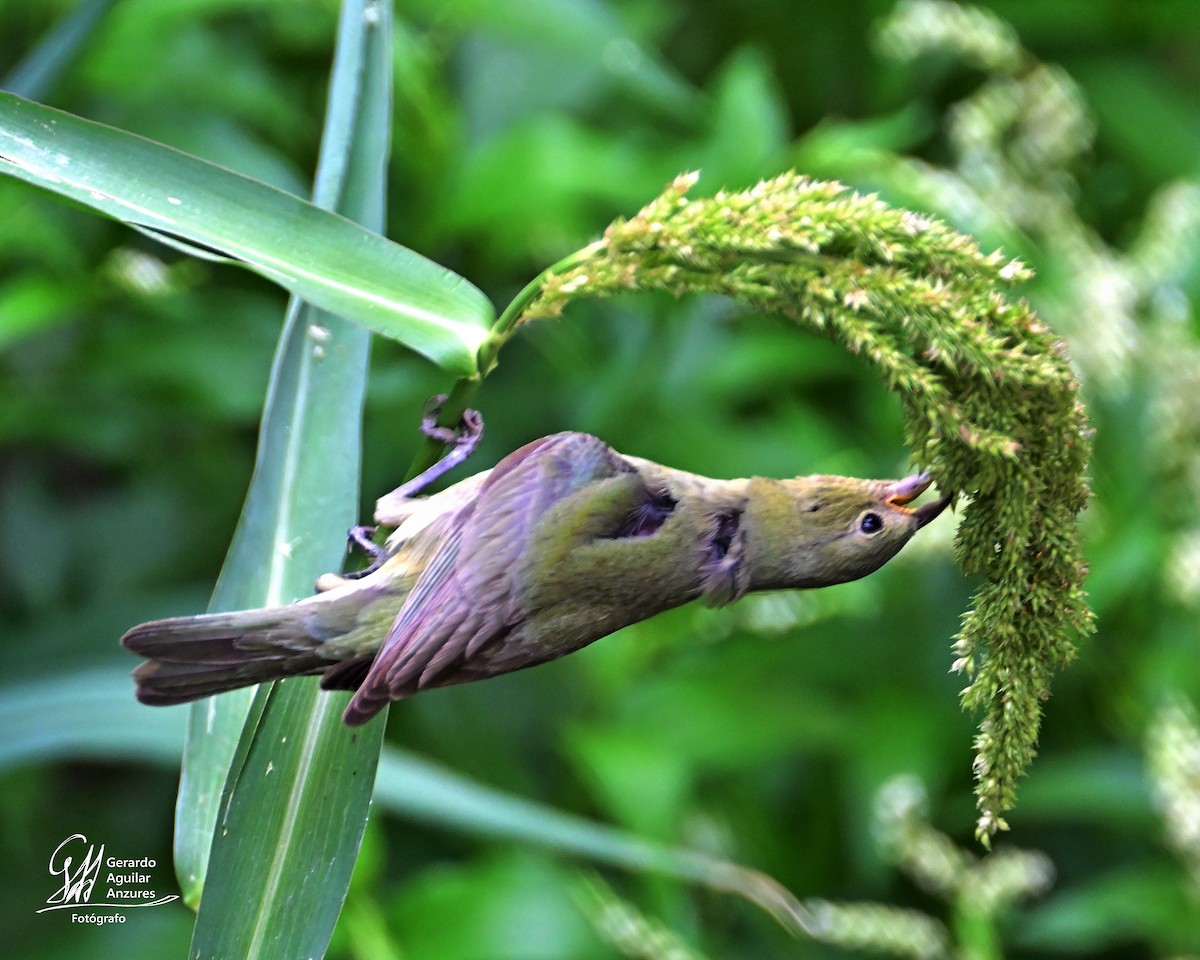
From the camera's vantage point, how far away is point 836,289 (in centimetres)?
109

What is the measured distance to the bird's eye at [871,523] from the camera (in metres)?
1.32

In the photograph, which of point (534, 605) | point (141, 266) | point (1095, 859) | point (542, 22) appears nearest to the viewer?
point (534, 605)

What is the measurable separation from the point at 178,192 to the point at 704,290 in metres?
0.58

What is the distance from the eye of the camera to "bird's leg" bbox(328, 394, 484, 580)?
1.36 meters

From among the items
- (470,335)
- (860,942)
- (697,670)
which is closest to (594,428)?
(697,670)

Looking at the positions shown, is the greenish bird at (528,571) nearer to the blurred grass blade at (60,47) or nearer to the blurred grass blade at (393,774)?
the blurred grass blade at (393,774)

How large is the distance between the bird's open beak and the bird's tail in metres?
0.59

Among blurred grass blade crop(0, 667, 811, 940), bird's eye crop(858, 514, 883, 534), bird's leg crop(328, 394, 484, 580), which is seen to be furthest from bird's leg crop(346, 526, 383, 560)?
blurred grass blade crop(0, 667, 811, 940)

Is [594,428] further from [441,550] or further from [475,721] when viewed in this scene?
[441,550]

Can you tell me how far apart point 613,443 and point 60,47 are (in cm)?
144

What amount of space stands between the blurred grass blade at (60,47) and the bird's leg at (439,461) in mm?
947
